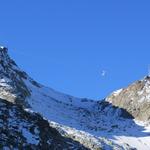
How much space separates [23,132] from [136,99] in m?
115

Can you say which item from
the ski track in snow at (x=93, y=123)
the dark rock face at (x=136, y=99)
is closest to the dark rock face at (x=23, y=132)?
the ski track in snow at (x=93, y=123)

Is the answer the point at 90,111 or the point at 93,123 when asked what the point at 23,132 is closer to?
the point at 93,123

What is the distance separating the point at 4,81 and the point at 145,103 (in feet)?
191

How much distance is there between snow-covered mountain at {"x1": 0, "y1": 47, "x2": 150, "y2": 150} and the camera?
285 feet

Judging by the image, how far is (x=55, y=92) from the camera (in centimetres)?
16188

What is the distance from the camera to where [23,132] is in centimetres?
4316

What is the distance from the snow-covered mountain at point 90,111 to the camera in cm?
8694

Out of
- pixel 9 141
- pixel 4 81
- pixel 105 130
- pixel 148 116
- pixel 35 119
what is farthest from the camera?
pixel 148 116

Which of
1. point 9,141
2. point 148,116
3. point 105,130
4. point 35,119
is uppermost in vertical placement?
point 148,116

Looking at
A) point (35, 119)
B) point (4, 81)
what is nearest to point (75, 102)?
point (4, 81)

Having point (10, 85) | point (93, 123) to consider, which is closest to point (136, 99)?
point (93, 123)

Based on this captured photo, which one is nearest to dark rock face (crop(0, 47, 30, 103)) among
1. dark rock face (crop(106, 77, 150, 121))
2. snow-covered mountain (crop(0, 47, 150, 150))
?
snow-covered mountain (crop(0, 47, 150, 150))

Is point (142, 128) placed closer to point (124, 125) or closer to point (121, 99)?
point (124, 125)

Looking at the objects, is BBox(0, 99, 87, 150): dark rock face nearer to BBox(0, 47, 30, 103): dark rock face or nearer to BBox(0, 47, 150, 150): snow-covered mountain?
BBox(0, 47, 150, 150): snow-covered mountain
